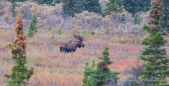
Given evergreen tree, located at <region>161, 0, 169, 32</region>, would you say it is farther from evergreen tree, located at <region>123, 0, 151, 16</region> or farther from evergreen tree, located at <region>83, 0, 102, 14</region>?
evergreen tree, located at <region>123, 0, 151, 16</region>

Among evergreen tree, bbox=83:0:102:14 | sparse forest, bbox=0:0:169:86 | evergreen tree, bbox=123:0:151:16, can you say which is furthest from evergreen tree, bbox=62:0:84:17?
evergreen tree, bbox=123:0:151:16

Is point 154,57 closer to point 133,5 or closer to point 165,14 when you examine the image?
point 165,14

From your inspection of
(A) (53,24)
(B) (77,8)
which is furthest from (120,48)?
(B) (77,8)

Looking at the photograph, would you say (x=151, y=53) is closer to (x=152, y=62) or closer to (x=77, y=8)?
(x=152, y=62)

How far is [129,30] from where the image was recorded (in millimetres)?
34281

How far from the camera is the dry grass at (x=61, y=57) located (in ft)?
53.5

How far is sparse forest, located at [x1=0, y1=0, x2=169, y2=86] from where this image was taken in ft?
36.1

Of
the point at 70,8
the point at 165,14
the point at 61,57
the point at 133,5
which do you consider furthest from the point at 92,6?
the point at 61,57

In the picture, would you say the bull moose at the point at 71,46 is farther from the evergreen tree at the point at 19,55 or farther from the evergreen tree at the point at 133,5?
the evergreen tree at the point at 133,5

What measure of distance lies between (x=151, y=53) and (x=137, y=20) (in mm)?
30229

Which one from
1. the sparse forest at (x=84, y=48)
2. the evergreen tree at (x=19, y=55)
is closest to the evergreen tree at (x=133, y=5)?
the sparse forest at (x=84, y=48)

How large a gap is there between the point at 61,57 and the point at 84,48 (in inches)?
138

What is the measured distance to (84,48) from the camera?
25.4 metres

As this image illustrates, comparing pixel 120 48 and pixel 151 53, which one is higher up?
pixel 151 53
